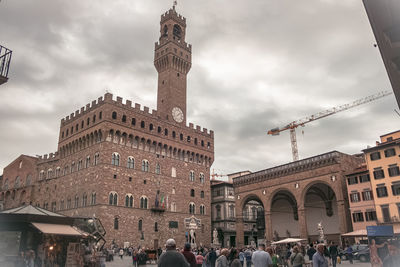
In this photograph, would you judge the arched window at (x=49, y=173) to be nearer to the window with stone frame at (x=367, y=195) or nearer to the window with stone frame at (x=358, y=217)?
the window with stone frame at (x=358, y=217)

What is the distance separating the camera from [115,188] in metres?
35.0

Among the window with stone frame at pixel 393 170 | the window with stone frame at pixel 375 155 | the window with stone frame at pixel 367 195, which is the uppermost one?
the window with stone frame at pixel 375 155

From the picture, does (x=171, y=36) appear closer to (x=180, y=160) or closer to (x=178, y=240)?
(x=180, y=160)

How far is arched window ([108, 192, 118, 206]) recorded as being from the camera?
34.2m

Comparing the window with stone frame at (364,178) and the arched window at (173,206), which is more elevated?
the window with stone frame at (364,178)

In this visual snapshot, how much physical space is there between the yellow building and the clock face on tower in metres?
23.6

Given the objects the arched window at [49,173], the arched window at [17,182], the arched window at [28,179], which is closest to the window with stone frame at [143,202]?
the arched window at [49,173]

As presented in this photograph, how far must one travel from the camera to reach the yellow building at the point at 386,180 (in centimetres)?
2839

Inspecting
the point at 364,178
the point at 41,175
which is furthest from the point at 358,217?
the point at 41,175

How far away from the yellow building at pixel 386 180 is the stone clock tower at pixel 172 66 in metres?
24.2

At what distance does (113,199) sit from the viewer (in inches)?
1357

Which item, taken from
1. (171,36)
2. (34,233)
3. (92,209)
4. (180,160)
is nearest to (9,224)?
(34,233)

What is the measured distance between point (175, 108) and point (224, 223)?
1858cm

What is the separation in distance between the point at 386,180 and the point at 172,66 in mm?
29480
